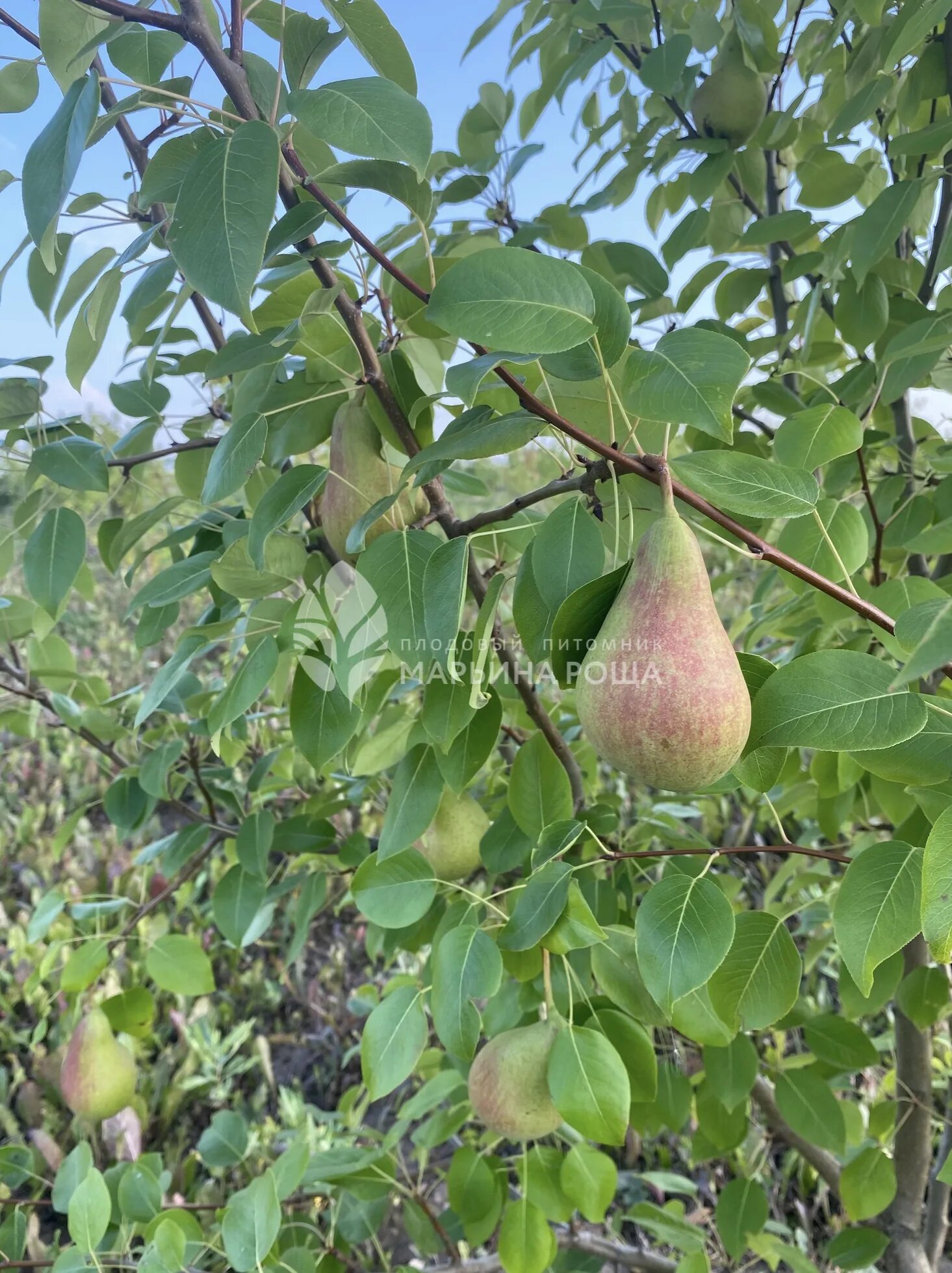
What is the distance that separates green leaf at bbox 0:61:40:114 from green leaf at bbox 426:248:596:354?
14.7 inches

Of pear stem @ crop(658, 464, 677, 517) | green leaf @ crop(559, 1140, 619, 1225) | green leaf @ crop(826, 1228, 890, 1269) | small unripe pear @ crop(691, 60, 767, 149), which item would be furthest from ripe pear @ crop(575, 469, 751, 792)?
green leaf @ crop(826, 1228, 890, 1269)

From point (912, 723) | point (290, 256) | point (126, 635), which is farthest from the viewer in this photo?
point (126, 635)

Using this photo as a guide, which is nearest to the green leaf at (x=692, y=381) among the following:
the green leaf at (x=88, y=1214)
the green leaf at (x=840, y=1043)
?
the green leaf at (x=840, y=1043)

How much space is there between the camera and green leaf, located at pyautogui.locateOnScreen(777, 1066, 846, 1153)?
679 mm

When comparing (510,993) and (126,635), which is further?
(126,635)

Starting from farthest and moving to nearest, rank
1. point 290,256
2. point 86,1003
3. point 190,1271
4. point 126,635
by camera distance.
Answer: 1. point 126,635
2. point 86,1003
3. point 190,1271
4. point 290,256

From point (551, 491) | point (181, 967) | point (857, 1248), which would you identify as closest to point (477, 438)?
point (551, 491)

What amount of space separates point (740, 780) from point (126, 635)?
304 centimetres

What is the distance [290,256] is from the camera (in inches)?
19.0

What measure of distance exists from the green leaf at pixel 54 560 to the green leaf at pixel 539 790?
337 mm

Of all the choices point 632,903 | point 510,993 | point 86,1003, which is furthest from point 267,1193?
point 86,1003

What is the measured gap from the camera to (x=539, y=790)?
569 millimetres

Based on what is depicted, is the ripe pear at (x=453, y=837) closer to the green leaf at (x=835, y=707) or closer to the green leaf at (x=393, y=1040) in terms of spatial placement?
the green leaf at (x=393, y=1040)

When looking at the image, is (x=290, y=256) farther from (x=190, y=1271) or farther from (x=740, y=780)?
(x=190, y=1271)
